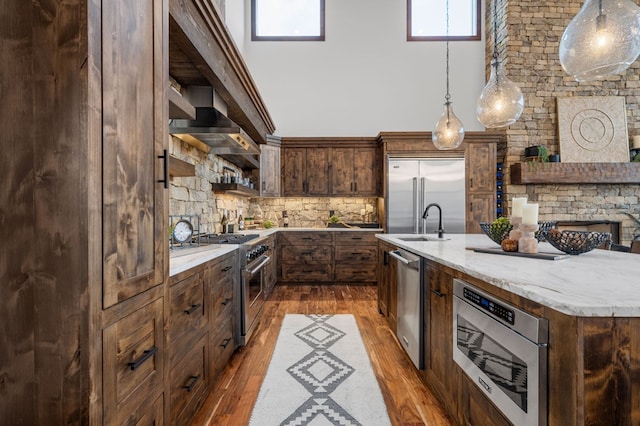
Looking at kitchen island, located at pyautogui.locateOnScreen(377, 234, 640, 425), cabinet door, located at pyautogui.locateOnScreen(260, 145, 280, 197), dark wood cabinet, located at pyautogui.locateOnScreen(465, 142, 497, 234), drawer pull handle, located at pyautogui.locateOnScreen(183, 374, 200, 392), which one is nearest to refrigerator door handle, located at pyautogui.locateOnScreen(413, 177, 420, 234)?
dark wood cabinet, located at pyautogui.locateOnScreen(465, 142, 497, 234)

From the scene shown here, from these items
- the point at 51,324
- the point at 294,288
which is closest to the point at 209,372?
the point at 51,324

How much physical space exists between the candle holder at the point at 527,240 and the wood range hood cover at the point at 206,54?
88.7 inches

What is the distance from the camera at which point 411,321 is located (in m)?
2.21

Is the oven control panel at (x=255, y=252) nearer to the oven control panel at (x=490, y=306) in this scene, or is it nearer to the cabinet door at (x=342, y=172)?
the oven control panel at (x=490, y=306)

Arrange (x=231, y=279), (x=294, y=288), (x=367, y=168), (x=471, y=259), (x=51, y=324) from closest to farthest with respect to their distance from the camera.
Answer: (x=51, y=324) < (x=471, y=259) < (x=231, y=279) < (x=294, y=288) < (x=367, y=168)

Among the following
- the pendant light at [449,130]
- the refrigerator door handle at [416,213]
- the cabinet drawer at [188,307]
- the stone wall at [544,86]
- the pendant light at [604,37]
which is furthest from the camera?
the stone wall at [544,86]

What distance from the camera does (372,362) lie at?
238 centimetres

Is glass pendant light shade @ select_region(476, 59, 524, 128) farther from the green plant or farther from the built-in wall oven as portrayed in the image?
the green plant

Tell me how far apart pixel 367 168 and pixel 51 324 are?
492 cm

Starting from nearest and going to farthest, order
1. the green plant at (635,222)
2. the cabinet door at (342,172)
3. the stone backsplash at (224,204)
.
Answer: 1. the stone backsplash at (224,204)
2. the green plant at (635,222)
3. the cabinet door at (342,172)

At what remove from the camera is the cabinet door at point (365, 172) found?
5.35m

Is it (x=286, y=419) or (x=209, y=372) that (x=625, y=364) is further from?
(x=209, y=372)

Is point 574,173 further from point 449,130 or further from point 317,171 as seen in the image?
point 317,171

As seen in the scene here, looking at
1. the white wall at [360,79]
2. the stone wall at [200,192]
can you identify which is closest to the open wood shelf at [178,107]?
the stone wall at [200,192]
